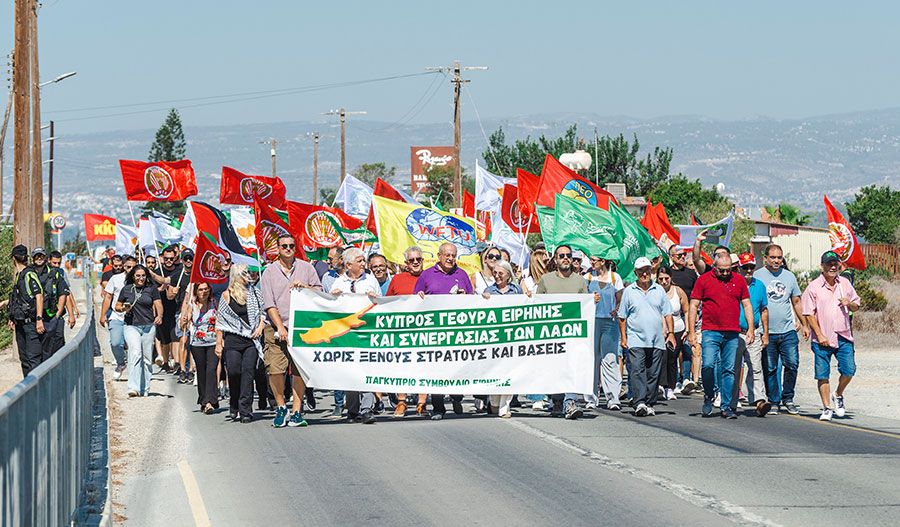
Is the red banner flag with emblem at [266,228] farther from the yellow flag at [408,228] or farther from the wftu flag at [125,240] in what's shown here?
the wftu flag at [125,240]

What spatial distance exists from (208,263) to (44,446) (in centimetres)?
1043

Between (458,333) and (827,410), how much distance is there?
13.6 feet

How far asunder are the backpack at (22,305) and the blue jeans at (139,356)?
5.08 ft

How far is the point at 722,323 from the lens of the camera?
1546 cm

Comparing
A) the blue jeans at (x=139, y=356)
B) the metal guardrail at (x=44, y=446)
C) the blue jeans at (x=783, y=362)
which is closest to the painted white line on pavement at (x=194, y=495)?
the metal guardrail at (x=44, y=446)

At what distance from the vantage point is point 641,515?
9328mm

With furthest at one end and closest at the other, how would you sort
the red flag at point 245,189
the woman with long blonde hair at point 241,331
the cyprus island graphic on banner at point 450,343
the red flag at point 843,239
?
1. the red flag at point 245,189
2. the red flag at point 843,239
3. the cyprus island graphic on banner at point 450,343
4. the woman with long blonde hair at point 241,331

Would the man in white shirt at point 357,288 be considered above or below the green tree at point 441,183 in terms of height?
below

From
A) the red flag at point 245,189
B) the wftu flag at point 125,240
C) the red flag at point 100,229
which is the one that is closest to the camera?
the red flag at point 245,189

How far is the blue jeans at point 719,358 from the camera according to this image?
51.0ft

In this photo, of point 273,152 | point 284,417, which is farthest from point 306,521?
point 273,152

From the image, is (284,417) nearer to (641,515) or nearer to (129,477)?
(129,477)

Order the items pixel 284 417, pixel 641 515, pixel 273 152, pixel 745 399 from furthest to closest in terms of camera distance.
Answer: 1. pixel 273 152
2. pixel 745 399
3. pixel 284 417
4. pixel 641 515

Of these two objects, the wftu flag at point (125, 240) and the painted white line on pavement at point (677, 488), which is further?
the wftu flag at point (125, 240)
